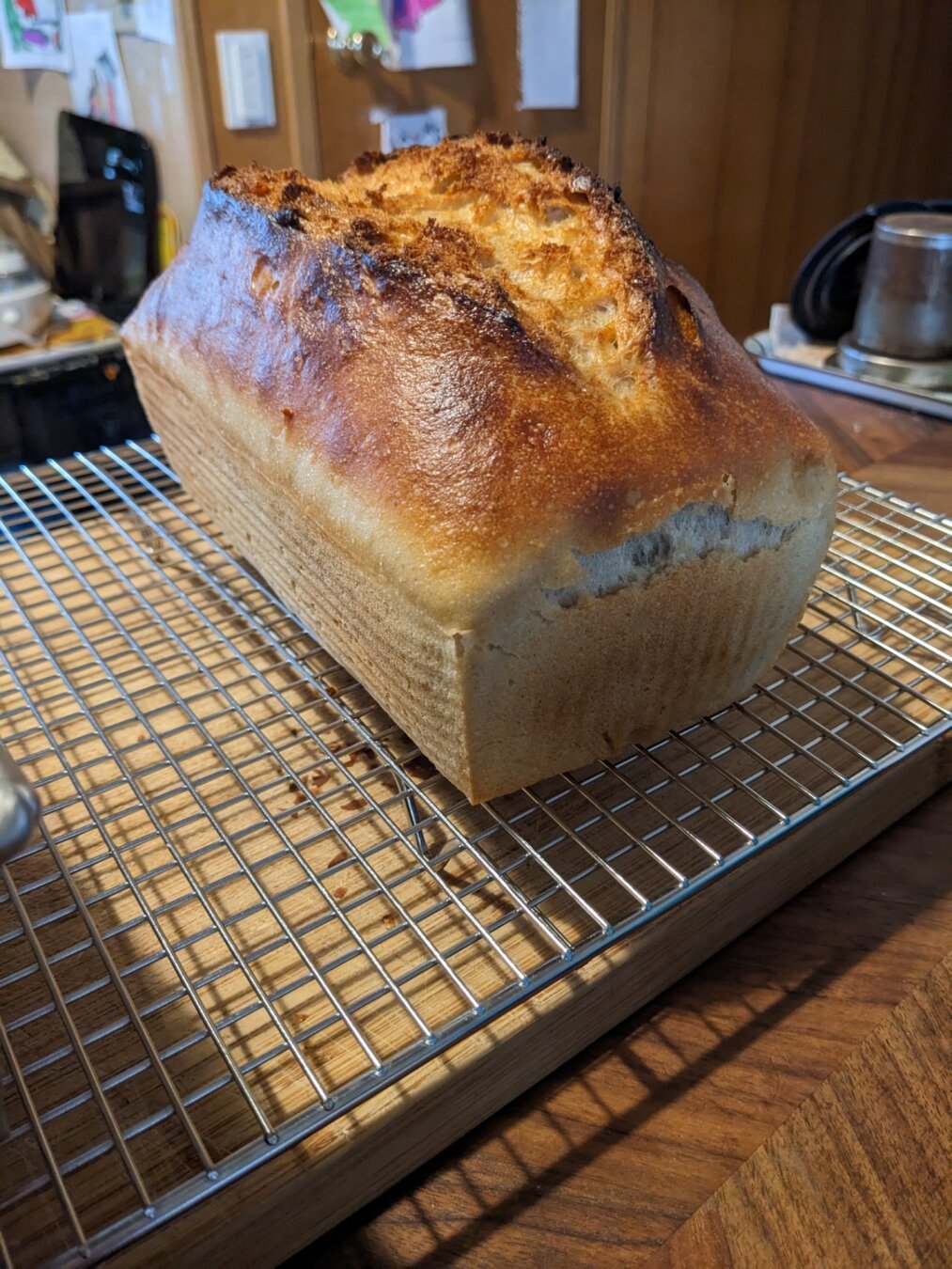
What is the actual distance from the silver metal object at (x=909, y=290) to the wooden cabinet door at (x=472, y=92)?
41.2 inches

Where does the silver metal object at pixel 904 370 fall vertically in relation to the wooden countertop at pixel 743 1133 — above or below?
above

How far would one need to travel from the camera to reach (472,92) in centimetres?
221

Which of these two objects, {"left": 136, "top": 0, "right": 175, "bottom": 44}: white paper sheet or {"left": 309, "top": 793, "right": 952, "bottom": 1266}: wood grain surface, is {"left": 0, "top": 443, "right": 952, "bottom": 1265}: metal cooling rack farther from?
{"left": 136, "top": 0, "right": 175, "bottom": 44}: white paper sheet

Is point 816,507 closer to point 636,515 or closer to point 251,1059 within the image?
point 636,515

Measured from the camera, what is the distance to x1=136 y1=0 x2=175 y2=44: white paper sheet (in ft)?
5.86

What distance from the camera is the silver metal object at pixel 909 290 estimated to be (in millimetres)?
1567

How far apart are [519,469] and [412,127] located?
1.78 metres

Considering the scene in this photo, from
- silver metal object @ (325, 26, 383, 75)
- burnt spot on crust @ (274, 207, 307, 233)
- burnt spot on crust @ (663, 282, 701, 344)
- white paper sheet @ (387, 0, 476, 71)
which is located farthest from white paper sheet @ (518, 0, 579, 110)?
burnt spot on crust @ (663, 282, 701, 344)

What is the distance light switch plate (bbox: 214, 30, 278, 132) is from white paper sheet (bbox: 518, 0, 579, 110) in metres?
0.68

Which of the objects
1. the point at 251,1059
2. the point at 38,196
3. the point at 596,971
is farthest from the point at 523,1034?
the point at 38,196

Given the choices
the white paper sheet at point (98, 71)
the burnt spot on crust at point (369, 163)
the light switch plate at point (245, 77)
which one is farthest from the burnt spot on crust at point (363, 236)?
the white paper sheet at point (98, 71)

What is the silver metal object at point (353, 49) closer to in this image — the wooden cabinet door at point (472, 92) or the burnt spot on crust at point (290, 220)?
the wooden cabinet door at point (472, 92)

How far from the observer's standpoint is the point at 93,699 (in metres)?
1.03

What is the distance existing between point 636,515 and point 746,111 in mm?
2587
